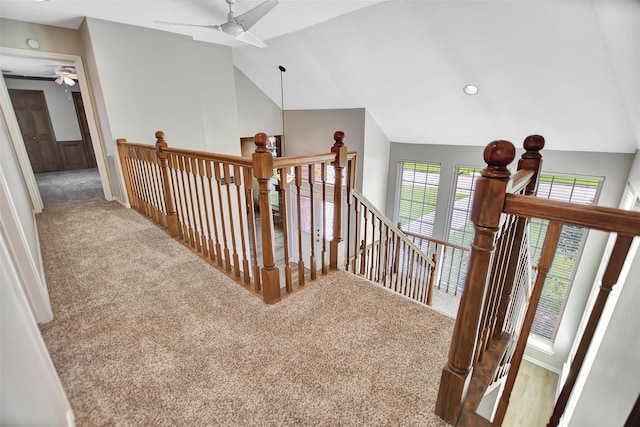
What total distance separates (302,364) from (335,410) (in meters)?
0.28

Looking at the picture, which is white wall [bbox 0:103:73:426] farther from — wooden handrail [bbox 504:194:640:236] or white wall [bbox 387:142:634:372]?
white wall [bbox 387:142:634:372]

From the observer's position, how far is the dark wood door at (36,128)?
6754 mm

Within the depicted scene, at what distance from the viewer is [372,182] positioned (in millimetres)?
6660

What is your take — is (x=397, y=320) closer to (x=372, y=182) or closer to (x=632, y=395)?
(x=632, y=395)

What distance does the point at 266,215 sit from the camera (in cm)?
176

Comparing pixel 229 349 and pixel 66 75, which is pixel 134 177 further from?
pixel 66 75

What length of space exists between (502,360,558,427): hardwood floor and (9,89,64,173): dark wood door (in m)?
10.5

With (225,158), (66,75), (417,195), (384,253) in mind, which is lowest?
(384,253)

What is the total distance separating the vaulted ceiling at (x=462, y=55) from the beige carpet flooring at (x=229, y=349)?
2945 mm

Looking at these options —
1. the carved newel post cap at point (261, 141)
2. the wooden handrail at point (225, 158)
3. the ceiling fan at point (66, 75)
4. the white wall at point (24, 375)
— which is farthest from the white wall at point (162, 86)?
the white wall at point (24, 375)

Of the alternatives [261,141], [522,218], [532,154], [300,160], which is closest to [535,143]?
[532,154]

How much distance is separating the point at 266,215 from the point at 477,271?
3.84ft

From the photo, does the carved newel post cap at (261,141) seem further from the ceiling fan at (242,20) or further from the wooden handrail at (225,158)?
the ceiling fan at (242,20)

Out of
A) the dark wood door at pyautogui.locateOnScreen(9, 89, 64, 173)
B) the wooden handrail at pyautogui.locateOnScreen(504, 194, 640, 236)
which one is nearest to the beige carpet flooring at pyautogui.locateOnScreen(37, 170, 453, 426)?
the wooden handrail at pyautogui.locateOnScreen(504, 194, 640, 236)
